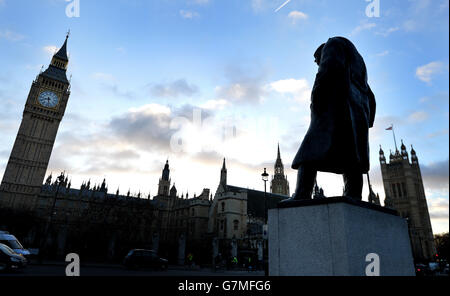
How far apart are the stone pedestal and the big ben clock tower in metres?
78.8

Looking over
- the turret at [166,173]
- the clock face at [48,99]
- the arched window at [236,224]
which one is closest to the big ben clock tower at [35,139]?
the clock face at [48,99]

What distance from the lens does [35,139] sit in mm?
74688

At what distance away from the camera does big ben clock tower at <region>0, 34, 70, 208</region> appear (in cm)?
6838

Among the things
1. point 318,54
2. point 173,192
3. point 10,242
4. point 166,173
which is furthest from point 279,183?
point 318,54

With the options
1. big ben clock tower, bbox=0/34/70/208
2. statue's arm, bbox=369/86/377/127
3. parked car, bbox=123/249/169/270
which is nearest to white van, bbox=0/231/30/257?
parked car, bbox=123/249/169/270

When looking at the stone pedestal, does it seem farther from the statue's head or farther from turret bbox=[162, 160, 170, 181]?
turret bbox=[162, 160, 170, 181]

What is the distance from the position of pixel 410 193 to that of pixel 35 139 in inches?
4655

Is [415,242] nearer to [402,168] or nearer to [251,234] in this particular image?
[402,168]

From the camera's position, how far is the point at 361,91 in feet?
18.8

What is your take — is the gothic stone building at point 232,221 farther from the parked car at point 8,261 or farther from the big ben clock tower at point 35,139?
the big ben clock tower at point 35,139

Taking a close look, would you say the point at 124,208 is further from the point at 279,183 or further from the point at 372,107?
the point at 279,183

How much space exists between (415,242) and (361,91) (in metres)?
96.7

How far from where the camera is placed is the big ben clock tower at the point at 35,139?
2692 inches
